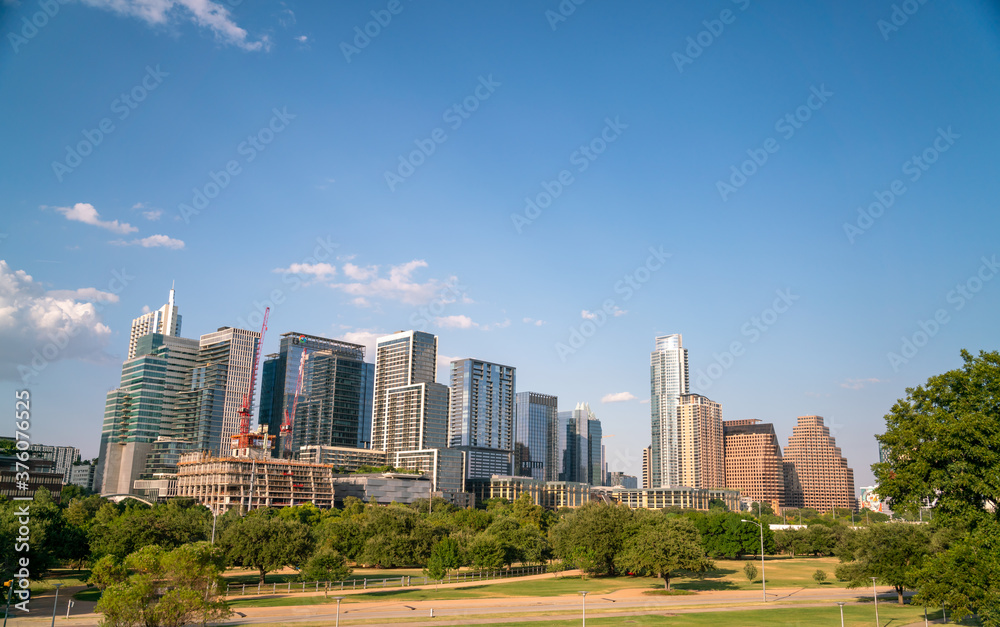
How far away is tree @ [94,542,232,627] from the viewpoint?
149 feet

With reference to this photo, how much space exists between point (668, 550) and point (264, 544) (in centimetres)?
5125

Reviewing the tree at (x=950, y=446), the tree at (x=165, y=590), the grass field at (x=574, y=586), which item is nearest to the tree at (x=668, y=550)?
the grass field at (x=574, y=586)

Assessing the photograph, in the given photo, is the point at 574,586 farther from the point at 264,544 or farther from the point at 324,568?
the point at 264,544

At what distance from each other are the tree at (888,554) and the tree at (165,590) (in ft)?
212

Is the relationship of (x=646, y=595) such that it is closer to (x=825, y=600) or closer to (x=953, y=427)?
(x=825, y=600)

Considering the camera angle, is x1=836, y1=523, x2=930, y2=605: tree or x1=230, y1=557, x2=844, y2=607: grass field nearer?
x1=836, y1=523, x2=930, y2=605: tree

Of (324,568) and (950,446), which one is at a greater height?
(950,446)

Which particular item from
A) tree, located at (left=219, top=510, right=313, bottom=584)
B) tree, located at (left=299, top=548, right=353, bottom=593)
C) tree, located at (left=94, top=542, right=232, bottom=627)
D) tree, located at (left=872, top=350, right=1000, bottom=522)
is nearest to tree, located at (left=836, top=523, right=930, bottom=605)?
tree, located at (left=872, top=350, right=1000, bottom=522)

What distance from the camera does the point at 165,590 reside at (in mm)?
49938

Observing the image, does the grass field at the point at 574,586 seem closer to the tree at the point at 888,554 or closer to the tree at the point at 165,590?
the tree at the point at 888,554

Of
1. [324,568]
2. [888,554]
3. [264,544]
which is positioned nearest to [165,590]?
[324,568]

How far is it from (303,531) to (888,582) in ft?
229

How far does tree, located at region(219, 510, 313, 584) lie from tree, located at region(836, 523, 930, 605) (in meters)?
66.2

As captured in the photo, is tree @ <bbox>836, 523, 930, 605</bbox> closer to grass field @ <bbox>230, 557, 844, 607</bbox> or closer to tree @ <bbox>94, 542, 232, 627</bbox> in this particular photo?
grass field @ <bbox>230, 557, 844, 607</bbox>
